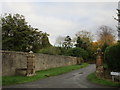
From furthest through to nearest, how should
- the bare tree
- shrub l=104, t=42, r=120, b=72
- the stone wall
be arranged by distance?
the bare tree
the stone wall
shrub l=104, t=42, r=120, b=72

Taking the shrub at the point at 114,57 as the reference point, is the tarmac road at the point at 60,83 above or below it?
below

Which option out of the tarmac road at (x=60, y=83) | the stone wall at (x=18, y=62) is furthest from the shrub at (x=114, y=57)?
the stone wall at (x=18, y=62)

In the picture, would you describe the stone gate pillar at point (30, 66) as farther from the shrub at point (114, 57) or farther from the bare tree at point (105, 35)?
the bare tree at point (105, 35)

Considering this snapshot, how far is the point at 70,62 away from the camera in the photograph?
42875mm

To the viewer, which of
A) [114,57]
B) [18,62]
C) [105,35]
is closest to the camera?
[114,57]

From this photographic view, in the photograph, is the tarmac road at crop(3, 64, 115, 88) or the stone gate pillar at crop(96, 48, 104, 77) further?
the stone gate pillar at crop(96, 48, 104, 77)

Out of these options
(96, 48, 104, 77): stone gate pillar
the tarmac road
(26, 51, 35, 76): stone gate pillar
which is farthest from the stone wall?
(96, 48, 104, 77): stone gate pillar

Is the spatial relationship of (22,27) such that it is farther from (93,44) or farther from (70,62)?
(93,44)

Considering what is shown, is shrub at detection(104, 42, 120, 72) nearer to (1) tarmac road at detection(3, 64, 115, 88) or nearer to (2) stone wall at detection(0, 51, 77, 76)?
(1) tarmac road at detection(3, 64, 115, 88)

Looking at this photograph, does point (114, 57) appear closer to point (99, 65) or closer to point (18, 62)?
point (99, 65)

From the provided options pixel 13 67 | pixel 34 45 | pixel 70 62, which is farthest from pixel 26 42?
pixel 13 67

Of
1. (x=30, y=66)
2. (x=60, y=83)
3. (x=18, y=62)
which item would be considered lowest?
(x=60, y=83)

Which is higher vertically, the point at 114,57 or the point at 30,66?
the point at 114,57

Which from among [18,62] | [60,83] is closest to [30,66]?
[18,62]
